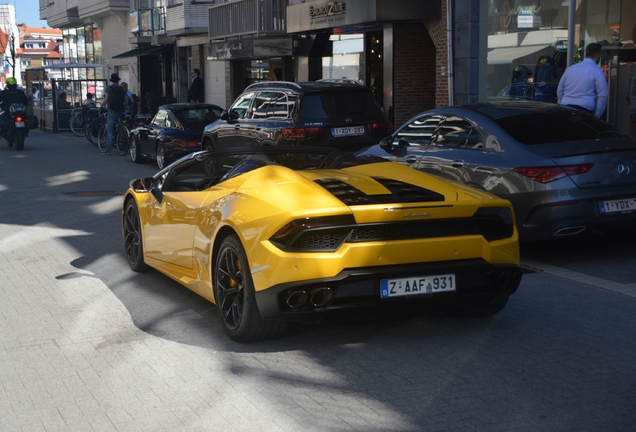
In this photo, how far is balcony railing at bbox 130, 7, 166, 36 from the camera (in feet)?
129

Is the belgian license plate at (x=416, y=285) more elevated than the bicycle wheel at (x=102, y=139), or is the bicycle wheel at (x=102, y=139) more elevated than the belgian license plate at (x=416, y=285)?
the belgian license plate at (x=416, y=285)

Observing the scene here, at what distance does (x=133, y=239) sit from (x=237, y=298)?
2898mm

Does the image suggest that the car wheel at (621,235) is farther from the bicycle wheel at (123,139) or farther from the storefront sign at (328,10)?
the bicycle wheel at (123,139)

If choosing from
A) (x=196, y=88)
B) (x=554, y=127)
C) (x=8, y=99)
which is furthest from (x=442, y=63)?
(x=196, y=88)

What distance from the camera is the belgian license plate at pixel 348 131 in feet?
47.7

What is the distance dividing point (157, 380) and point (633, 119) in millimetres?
13930

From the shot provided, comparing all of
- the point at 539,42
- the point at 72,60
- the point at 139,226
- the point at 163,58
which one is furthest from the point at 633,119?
the point at 72,60

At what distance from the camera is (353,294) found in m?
5.34

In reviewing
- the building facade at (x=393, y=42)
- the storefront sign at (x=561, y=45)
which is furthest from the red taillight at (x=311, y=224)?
the storefront sign at (x=561, y=45)

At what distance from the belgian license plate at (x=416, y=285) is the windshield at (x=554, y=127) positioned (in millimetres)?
3394

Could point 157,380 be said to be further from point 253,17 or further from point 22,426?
point 253,17

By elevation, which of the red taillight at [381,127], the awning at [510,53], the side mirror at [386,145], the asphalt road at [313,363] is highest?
the awning at [510,53]

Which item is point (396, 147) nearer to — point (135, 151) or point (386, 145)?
point (386, 145)

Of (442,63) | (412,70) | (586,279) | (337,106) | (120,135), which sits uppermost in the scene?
(442,63)
